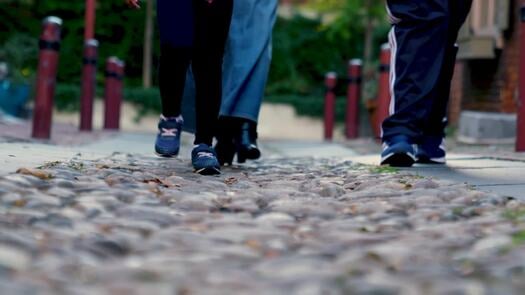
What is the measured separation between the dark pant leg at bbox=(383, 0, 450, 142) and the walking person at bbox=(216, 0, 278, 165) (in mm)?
581

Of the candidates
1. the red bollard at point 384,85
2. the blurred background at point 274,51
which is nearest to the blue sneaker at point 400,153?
the red bollard at point 384,85

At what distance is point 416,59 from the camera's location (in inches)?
164

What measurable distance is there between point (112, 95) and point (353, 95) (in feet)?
9.07

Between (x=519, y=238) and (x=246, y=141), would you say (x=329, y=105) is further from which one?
(x=519, y=238)

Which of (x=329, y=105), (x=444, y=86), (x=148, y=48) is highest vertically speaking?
(x=148, y=48)

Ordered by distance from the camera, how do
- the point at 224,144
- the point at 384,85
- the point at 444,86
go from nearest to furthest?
the point at 224,144, the point at 444,86, the point at 384,85

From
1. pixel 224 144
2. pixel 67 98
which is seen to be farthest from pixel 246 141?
pixel 67 98

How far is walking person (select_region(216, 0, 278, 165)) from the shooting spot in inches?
169

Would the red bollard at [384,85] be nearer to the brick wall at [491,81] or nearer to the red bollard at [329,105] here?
the brick wall at [491,81]

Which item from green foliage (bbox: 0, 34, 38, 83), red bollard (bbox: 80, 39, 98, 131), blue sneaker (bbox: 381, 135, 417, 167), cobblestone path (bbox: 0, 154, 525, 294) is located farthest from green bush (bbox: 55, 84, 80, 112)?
cobblestone path (bbox: 0, 154, 525, 294)

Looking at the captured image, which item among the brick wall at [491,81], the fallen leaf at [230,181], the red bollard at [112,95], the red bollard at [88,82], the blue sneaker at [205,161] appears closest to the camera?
the fallen leaf at [230,181]

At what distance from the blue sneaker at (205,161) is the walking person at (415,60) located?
82cm

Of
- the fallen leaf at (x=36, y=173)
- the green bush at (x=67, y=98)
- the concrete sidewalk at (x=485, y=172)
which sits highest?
the concrete sidewalk at (x=485, y=172)

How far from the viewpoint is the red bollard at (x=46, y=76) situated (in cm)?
691
